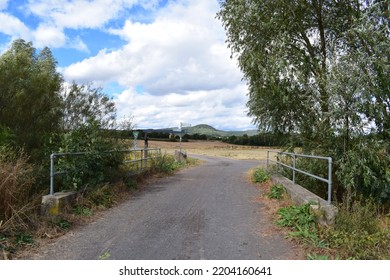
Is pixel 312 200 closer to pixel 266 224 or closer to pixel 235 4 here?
pixel 266 224

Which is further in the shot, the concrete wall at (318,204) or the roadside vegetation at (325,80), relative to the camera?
the roadside vegetation at (325,80)

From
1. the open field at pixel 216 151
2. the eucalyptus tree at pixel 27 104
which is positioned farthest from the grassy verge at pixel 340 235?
the open field at pixel 216 151

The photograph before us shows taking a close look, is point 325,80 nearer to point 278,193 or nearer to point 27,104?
point 278,193

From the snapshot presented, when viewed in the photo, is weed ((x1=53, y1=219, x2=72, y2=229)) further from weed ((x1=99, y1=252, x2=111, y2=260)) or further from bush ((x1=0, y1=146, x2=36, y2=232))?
weed ((x1=99, y1=252, x2=111, y2=260))

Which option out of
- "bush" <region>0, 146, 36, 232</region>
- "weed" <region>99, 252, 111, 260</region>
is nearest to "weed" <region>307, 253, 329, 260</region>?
"weed" <region>99, 252, 111, 260</region>

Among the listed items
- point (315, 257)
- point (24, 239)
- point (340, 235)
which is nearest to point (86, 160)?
point (24, 239)

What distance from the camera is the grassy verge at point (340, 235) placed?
4.78 metres

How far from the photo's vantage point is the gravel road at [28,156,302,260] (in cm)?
486

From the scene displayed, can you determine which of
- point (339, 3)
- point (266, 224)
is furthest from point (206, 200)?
point (339, 3)

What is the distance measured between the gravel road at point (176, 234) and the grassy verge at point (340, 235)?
1.07ft

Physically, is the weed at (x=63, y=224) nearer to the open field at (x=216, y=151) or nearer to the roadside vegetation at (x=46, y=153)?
the roadside vegetation at (x=46, y=153)

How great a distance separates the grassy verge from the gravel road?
327 mm

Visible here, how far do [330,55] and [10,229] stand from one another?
31.7 feet

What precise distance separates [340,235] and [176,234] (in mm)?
2587
